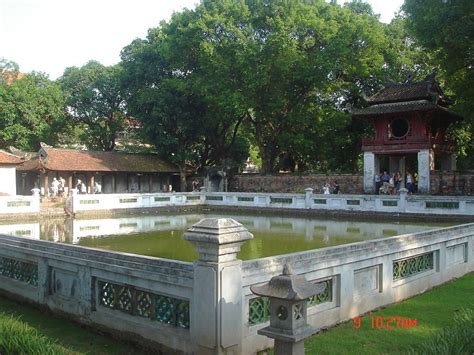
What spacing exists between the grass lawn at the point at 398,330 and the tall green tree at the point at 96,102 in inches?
1457

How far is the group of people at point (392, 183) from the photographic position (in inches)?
1118

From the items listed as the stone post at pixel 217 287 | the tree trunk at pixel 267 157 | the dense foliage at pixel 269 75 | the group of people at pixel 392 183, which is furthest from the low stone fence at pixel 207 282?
the tree trunk at pixel 267 157

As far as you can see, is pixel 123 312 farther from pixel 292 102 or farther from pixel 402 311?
pixel 292 102

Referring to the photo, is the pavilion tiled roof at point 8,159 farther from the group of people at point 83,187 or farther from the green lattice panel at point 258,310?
the green lattice panel at point 258,310

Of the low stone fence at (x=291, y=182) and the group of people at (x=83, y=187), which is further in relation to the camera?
the group of people at (x=83, y=187)

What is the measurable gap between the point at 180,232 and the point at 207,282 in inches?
575

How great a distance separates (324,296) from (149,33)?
121 ft

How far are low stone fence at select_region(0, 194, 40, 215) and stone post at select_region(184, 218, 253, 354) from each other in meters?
21.3

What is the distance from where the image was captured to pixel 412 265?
824 centimetres

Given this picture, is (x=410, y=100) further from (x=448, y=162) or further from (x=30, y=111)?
(x=30, y=111)

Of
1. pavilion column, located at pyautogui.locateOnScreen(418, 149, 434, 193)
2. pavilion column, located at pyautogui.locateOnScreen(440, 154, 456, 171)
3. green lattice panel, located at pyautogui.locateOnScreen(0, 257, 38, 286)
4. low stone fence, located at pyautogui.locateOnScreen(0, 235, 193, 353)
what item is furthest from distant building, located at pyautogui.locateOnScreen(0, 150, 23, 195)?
pavilion column, located at pyautogui.locateOnScreen(440, 154, 456, 171)

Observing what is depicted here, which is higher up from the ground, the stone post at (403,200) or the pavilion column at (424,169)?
the pavilion column at (424,169)

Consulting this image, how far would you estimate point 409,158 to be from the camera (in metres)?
36.4

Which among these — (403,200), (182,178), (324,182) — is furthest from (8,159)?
(403,200)
